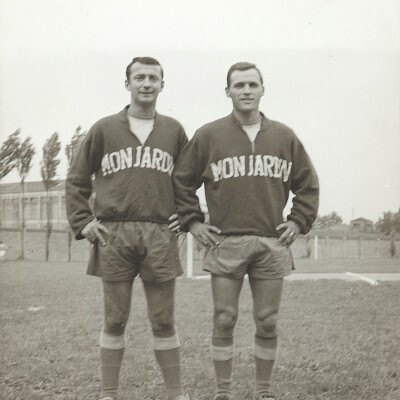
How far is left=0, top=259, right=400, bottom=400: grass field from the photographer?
2.82 m

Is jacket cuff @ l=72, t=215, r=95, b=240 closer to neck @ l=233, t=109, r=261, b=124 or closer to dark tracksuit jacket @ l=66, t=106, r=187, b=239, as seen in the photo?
dark tracksuit jacket @ l=66, t=106, r=187, b=239

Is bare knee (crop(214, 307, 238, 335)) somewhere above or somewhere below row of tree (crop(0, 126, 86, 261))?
below

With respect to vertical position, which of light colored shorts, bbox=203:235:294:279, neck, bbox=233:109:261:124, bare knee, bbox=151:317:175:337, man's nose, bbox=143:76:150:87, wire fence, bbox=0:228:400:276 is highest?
man's nose, bbox=143:76:150:87

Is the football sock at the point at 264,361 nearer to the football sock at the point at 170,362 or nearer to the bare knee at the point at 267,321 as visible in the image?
the bare knee at the point at 267,321

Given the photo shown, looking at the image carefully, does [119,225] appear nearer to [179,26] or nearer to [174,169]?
[174,169]

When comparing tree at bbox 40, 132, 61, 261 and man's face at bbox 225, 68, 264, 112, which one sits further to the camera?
tree at bbox 40, 132, 61, 261

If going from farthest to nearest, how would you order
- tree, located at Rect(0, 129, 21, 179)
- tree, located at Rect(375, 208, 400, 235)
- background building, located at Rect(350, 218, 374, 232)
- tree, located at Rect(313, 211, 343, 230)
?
tree, located at Rect(313, 211, 343, 230) < background building, located at Rect(350, 218, 374, 232) < tree, located at Rect(375, 208, 400, 235) < tree, located at Rect(0, 129, 21, 179)

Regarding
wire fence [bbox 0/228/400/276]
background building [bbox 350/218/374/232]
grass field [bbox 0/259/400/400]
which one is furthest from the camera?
wire fence [bbox 0/228/400/276]

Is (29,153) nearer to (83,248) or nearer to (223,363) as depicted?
(223,363)

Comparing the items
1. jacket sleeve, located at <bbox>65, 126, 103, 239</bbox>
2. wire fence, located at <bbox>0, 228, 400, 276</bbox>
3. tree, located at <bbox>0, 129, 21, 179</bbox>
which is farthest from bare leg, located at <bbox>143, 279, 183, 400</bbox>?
wire fence, located at <bbox>0, 228, 400, 276</bbox>

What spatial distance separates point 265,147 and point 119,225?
0.82 metres

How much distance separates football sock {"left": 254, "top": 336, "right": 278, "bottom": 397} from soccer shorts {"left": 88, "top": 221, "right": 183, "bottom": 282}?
0.57 m

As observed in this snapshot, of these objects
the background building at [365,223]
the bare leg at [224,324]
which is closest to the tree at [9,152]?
the bare leg at [224,324]

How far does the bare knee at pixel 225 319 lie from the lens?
2.61 m
